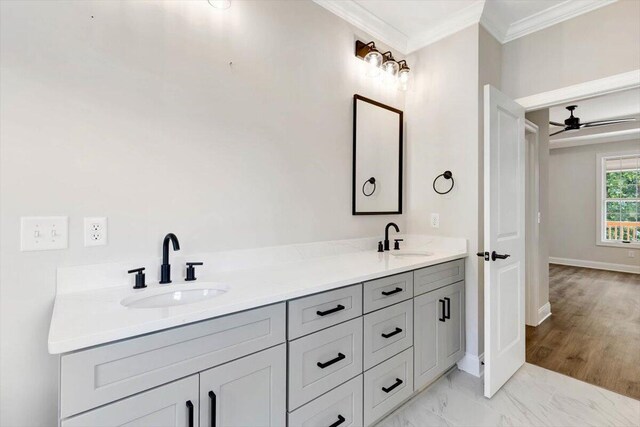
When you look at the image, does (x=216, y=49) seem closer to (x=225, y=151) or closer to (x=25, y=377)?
(x=225, y=151)

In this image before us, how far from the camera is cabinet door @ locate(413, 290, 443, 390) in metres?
1.88

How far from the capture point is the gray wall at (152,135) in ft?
3.75

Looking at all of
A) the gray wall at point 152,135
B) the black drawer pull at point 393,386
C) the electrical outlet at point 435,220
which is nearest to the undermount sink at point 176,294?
the gray wall at point 152,135

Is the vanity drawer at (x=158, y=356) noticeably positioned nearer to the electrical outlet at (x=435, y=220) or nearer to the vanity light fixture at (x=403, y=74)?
the electrical outlet at (x=435, y=220)

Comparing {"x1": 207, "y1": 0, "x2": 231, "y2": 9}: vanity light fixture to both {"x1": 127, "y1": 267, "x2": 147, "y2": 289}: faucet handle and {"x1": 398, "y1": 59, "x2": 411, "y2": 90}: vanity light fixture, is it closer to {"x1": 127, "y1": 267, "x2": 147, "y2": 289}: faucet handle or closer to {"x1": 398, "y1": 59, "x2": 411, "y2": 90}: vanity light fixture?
{"x1": 127, "y1": 267, "x2": 147, "y2": 289}: faucet handle

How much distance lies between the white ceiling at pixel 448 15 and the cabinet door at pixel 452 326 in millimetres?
1950

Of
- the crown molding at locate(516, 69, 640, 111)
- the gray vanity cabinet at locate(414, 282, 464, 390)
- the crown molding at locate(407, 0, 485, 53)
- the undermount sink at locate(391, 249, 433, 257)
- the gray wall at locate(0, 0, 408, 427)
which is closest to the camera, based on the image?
the gray wall at locate(0, 0, 408, 427)

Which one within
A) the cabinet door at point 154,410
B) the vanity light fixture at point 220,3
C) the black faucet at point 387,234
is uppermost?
the vanity light fixture at point 220,3

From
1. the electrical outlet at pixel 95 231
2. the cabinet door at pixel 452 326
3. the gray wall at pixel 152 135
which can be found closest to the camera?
the gray wall at pixel 152 135

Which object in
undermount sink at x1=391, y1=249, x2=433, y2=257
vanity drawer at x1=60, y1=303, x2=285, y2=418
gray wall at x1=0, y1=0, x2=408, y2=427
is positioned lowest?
vanity drawer at x1=60, y1=303, x2=285, y2=418

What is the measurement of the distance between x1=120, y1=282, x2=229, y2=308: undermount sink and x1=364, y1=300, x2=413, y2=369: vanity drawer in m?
0.74

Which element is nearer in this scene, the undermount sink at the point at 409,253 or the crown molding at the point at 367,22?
the crown molding at the point at 367,22

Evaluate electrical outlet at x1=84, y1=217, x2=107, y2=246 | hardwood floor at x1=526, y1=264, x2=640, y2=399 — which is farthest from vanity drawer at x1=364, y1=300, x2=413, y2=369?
hardwood floor at x1=526, y1=264, x2=640, y2=399

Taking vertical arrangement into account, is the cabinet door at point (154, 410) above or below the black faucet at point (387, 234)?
below
